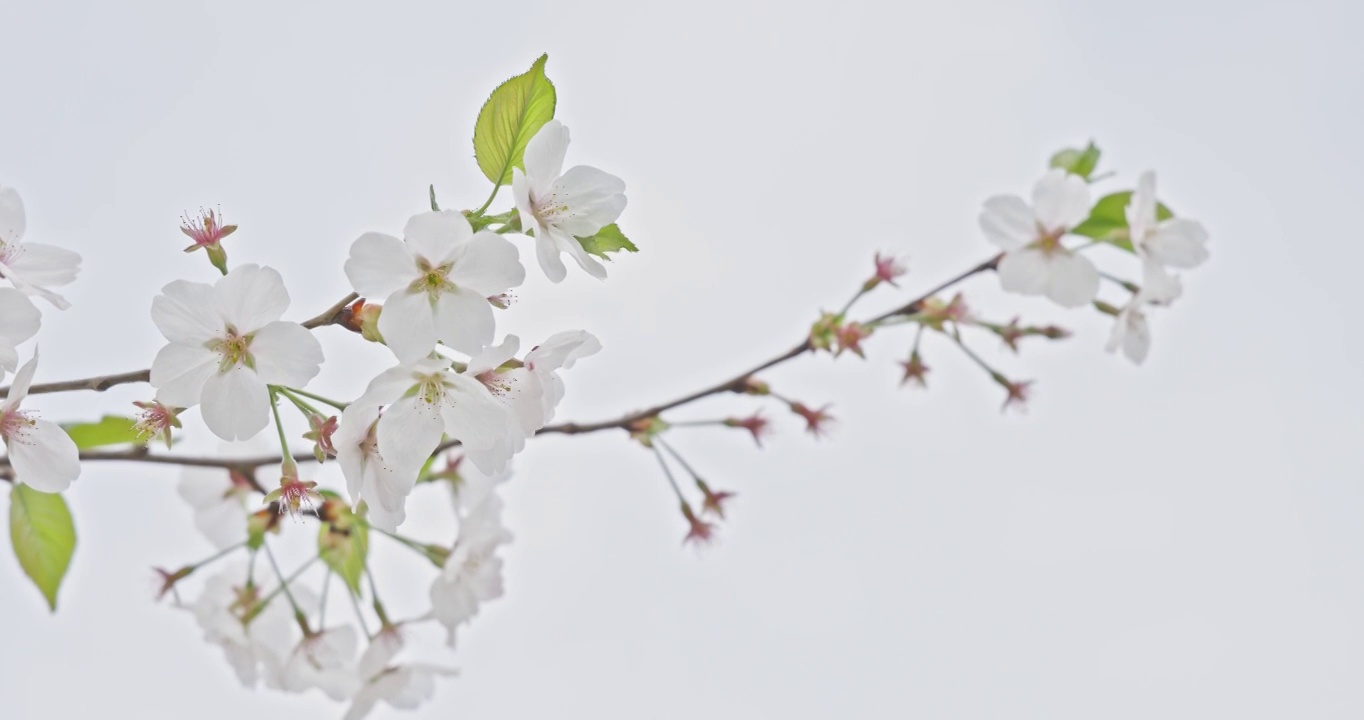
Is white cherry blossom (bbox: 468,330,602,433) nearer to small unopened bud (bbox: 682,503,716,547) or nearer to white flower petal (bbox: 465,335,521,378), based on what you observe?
white flower petal (bbox: 465,335,521,378)

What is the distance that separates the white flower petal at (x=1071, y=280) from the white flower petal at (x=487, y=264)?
78cm

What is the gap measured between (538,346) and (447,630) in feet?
2.17

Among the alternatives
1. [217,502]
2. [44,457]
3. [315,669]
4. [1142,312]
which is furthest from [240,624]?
[1142,312]

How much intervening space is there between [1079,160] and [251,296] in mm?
1042

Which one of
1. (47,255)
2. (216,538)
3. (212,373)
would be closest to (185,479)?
(216,538)

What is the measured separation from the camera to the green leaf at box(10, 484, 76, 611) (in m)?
1.15

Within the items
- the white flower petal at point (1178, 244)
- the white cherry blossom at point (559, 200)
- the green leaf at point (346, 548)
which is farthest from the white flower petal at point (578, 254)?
the white flower petal at point (1178, 244)

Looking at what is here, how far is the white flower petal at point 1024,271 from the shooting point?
1.31 m

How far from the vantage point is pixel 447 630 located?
1.36 meters

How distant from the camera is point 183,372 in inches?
30.5

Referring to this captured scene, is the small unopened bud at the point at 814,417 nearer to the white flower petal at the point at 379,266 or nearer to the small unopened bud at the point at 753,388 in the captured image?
the small unopened bud at the point at 753,388

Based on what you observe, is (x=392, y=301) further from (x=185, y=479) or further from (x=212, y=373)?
(x=185, y=479)

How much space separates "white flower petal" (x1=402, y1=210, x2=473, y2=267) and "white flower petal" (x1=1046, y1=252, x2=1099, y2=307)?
80 centimetres

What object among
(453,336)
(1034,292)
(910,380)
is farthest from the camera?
(910,380)
